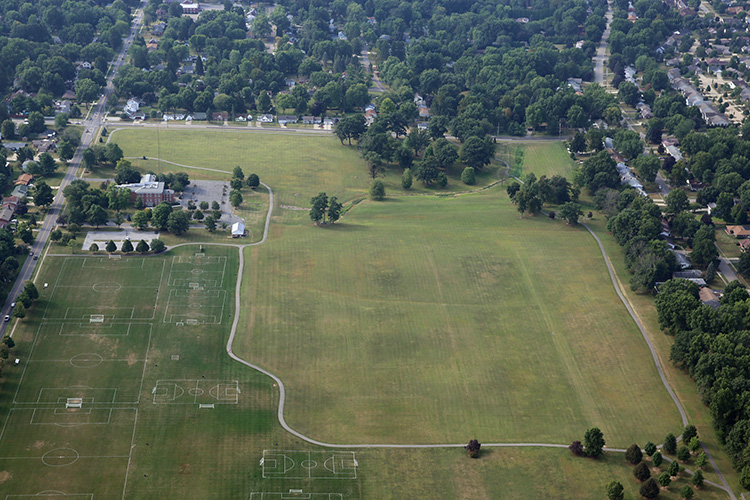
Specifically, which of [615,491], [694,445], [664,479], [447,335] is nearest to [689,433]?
[694,445]

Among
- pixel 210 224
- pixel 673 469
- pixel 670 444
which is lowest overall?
pixel 210 224

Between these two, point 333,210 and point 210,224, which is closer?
point 210,224

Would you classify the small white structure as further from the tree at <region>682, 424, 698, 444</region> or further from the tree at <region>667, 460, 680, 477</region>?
the tree at <region>667, 460, 680, 477</region>

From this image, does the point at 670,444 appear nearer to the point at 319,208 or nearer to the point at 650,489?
the point at 650,489

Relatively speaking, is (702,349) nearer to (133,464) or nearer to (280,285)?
(280,285)

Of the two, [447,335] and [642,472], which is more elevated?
[642,472]

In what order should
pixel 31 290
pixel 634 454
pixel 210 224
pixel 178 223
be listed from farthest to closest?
pixel 210 224
pixel 178 223
pixel 31 290
pixel 634 454

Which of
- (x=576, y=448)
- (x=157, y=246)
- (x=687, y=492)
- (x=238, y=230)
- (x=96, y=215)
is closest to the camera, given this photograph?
(x=687, y=492)

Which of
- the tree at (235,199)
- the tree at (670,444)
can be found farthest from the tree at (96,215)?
the tree at (670,444)

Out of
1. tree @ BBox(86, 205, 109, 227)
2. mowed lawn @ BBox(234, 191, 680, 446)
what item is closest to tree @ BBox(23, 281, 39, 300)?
tree @ BBox(86, 205, 109, 227)
